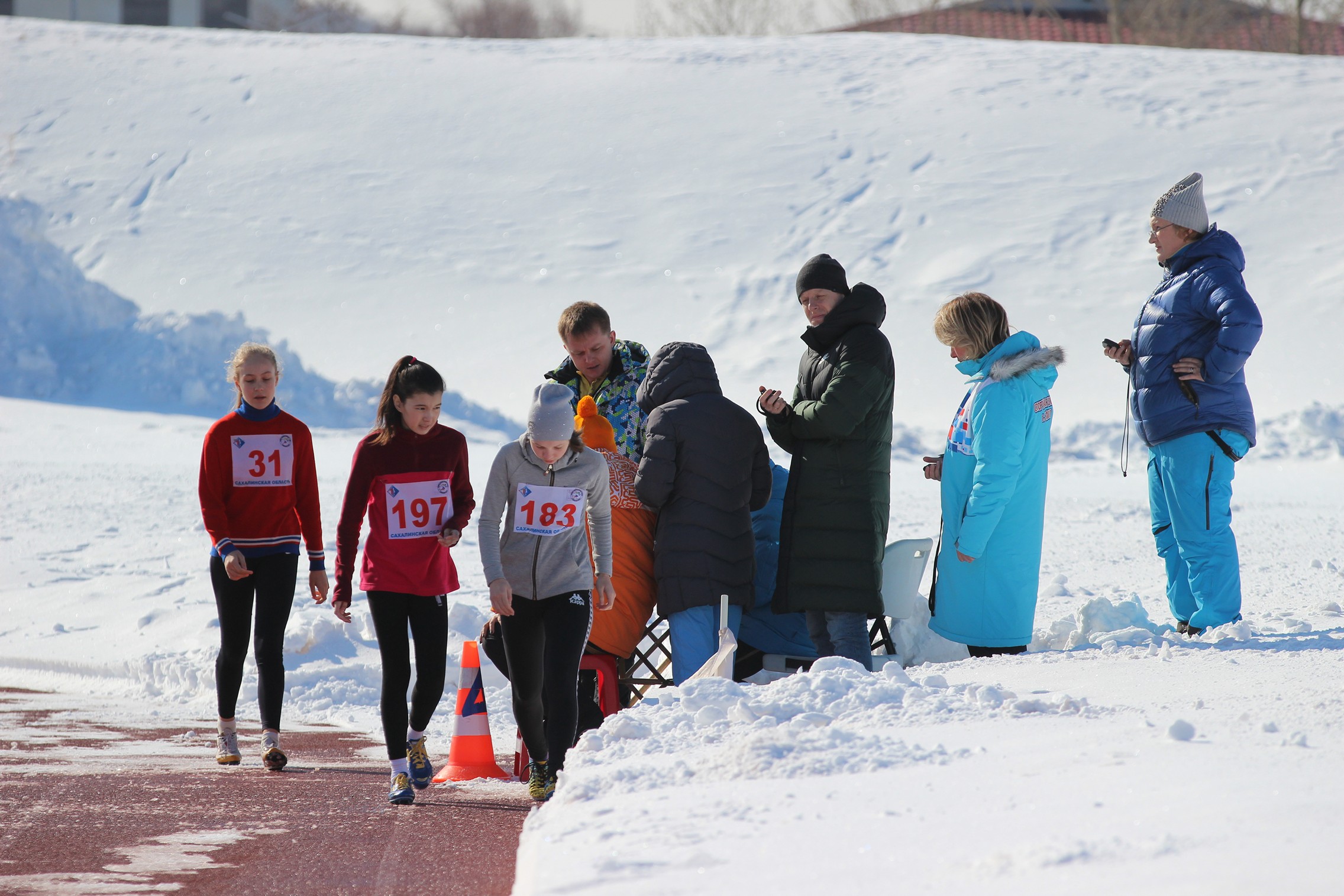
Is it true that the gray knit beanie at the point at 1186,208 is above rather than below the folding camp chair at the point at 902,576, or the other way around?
above

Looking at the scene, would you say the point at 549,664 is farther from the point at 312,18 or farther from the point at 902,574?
the point at 312,18

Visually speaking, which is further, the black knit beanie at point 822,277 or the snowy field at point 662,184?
the snowy field at point 662,184

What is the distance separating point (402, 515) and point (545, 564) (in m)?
0.51

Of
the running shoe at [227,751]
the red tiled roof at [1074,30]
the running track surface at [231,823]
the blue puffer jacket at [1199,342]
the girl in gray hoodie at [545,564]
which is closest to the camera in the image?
the running track surface at [231,823]

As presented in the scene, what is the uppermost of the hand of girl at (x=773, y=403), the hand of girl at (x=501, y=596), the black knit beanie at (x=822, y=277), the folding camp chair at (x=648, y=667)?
the black knit beanie at (x=822, y=277)

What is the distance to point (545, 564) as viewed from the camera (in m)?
3.98

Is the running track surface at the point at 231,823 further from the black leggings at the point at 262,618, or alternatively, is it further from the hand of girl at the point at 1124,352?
the hand of girl at the point at 1124,352

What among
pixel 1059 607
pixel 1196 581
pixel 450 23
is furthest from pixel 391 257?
pixel 450 23

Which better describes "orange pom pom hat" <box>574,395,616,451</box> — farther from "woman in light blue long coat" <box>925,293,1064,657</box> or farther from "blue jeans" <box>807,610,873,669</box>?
"woman in light blue long coat" <box>925,293,1064,657</box>

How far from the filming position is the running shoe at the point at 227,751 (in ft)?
14.8

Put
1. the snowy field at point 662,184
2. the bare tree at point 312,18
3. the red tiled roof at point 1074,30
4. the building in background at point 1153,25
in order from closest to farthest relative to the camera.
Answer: the snowy field at point 662,184
the building in background at point 1153,25
the red tiled roof at point 1074,30
the bare tree at point 312,18

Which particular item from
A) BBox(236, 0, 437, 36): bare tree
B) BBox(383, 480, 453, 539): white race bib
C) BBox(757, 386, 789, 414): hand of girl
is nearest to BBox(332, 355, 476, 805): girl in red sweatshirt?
BBox(383, 480, 453, 539): white race bib

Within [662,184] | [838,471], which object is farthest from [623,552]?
[662,184]

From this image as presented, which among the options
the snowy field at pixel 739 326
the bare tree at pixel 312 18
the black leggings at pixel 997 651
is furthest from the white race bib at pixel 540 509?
the bare tree at pixel 312 18
